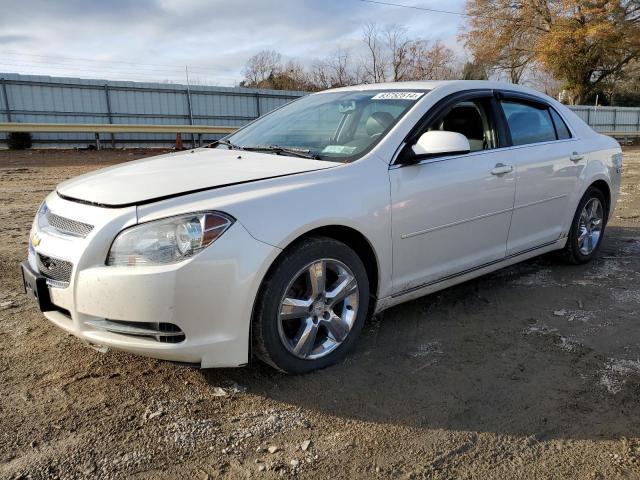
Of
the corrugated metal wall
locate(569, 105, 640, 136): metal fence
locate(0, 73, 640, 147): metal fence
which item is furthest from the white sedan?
locate(569, 105, 640, 136): metal fence

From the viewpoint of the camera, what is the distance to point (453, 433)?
255 centimetres

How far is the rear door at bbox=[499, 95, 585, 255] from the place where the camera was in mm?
4191

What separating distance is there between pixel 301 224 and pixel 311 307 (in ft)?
1.56

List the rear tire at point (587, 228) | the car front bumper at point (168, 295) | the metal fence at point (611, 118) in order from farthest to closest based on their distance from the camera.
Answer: the metal fence at point (611, 118) < the rear tire at point (587, 228) < the car front bumper at point (168, 295)

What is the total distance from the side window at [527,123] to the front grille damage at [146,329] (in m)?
2.93

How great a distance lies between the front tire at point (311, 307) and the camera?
9.17 ft

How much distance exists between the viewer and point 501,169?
13.0 ft

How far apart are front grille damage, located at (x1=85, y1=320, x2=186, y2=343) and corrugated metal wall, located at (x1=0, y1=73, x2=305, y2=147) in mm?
17788

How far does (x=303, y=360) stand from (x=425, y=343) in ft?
2.92

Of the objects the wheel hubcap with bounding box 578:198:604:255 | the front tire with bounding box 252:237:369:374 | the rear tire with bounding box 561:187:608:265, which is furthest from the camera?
the wheel hubcap with bounding box 578:198:604:255

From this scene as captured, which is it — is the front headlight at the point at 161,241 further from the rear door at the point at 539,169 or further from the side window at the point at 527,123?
the side window at the point at 527,123

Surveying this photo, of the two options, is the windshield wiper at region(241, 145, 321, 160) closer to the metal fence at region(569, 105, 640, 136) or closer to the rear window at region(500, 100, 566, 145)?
the rear window at region(500, 100, 566, 145)

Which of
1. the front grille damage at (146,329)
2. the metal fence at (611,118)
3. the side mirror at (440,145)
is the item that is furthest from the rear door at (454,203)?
the metal fence at (611,118)

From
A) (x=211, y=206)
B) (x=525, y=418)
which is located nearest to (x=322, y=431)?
(x=525, y=418)
